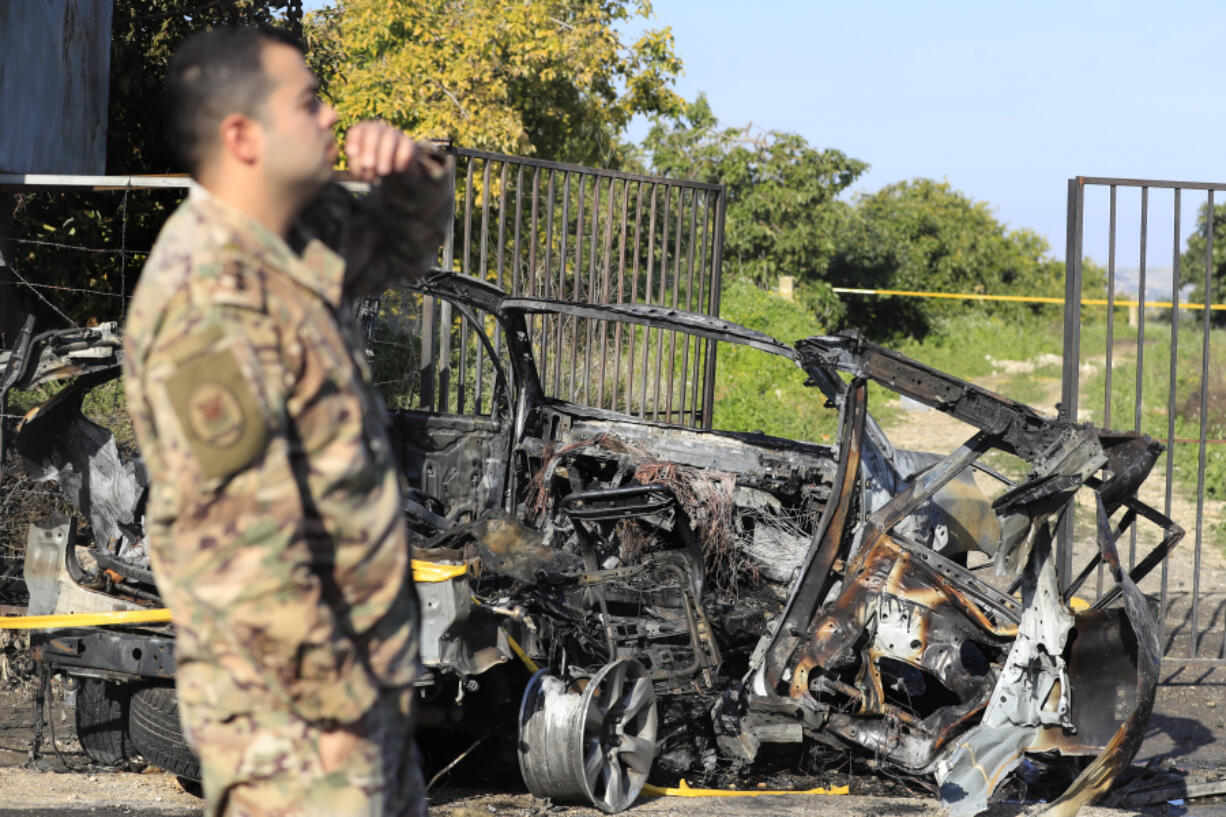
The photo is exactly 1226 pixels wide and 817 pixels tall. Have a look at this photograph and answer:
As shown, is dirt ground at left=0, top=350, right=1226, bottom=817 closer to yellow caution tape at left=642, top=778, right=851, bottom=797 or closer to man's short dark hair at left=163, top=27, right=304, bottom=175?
yellow caution tape at left=642, top=778, right=851, bottom=797

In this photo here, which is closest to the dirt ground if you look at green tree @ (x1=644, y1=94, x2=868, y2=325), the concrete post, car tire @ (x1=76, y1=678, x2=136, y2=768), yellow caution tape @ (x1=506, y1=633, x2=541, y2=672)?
car tire @ (x1=76, y1=678, x2=136, y2=768)

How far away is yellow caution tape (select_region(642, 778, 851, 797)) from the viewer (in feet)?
16.6

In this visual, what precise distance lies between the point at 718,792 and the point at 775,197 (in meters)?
18.4

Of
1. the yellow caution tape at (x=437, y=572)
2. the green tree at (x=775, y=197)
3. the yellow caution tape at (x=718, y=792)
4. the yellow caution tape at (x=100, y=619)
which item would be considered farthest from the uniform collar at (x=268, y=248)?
the green tree at (x=775, y=197)

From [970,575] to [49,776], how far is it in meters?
3.76

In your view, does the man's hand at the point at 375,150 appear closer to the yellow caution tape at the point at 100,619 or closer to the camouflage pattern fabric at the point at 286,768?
the camouflage pattern fabric at the point at 286,768

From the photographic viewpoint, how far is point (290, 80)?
1.81m

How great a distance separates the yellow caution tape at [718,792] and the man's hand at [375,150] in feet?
12.1

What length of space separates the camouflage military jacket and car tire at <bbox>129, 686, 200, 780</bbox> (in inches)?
131

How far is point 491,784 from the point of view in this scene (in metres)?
5.41

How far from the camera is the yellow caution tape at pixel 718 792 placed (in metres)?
5.06

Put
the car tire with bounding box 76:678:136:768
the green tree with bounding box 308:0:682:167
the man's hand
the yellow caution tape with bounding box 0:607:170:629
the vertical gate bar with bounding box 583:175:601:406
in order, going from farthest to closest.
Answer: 1. the green tree with bounding box 308:0:682:167
2. the vertical gate bar with bounding box 583:175:601:406
3. the car tire with bounding box 76:678:136:768
4. the yellow caution tape with bounding box 0:607:170:629
5. the man's hand

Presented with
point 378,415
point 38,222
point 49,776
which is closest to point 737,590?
point 49,776

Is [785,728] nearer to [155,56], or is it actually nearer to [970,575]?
[970,575]
